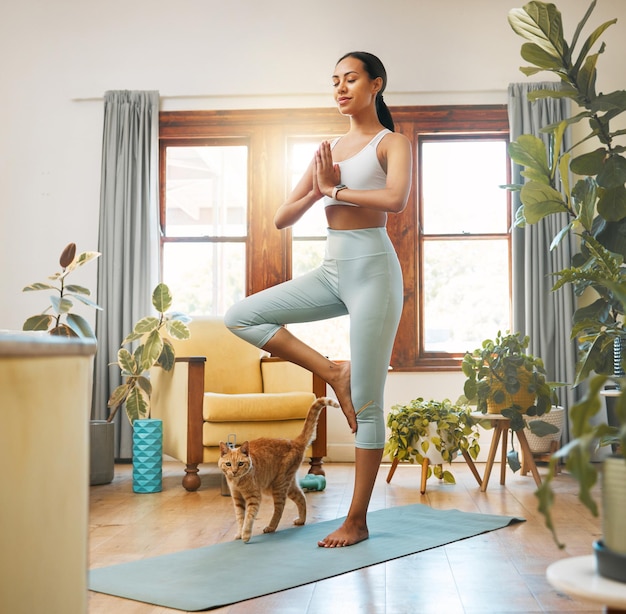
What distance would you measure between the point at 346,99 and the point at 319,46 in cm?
293

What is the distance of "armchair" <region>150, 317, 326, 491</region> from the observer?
4.25 m

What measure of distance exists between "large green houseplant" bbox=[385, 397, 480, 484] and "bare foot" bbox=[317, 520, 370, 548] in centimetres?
134

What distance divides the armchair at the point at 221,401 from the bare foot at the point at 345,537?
Answer: 1485 mm

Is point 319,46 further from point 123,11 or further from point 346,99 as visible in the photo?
point 346,99

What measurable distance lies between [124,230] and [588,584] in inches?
192

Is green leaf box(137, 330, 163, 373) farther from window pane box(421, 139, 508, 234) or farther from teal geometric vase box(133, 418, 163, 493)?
window pane box(421, 139, 508, 234)

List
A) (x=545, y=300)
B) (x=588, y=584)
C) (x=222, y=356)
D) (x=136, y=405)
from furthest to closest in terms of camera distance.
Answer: (x=545, y=300) → (x=222, y=356) → (x=136, y=405) → (x=588, y=584)

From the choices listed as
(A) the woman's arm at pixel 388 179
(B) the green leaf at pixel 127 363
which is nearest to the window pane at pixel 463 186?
(B) the green leaf at pixel 127 363

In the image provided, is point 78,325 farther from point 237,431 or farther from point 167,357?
point 237,431

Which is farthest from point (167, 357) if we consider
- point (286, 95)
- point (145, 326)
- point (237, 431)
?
point (286, 95)

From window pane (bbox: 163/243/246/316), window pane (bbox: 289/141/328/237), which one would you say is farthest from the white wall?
window pane (bbox: 163/243/246/316)

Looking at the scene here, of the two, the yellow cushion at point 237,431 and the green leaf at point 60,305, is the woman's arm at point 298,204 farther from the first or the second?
the green leaf at point 60,305

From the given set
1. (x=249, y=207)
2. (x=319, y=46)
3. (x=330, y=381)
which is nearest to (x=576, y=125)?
(x=319, y=46)

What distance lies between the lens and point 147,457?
14.0 ft
